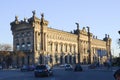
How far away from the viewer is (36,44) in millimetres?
109375

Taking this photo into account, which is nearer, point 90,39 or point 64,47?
point 64,47

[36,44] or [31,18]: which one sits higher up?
[31,18]

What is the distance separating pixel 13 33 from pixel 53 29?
14.8m

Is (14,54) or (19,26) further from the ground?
(19,26)

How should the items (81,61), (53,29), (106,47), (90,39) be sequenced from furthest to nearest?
(106,47)
(90,39)
(81,61)
(53,29)

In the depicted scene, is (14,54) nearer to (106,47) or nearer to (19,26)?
(19,26)

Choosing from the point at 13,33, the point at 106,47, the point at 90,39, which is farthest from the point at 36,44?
the point at 106,47

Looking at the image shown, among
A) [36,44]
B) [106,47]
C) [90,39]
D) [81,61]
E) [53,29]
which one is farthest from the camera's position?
[106,47]

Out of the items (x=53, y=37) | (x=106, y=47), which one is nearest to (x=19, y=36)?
(x=53, y=37)

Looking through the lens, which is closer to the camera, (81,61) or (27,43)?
(27,43)

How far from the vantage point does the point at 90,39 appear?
154250 millimetres

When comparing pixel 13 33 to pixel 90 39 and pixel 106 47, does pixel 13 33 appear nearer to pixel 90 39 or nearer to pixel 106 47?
pixel 90 39

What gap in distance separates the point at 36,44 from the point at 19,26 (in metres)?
9.40

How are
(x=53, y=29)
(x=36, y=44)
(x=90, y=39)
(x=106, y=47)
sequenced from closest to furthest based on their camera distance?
(x=36, y=44)
(x=53, y=29)
(x=90, y=39)
(x=106, y=47)
